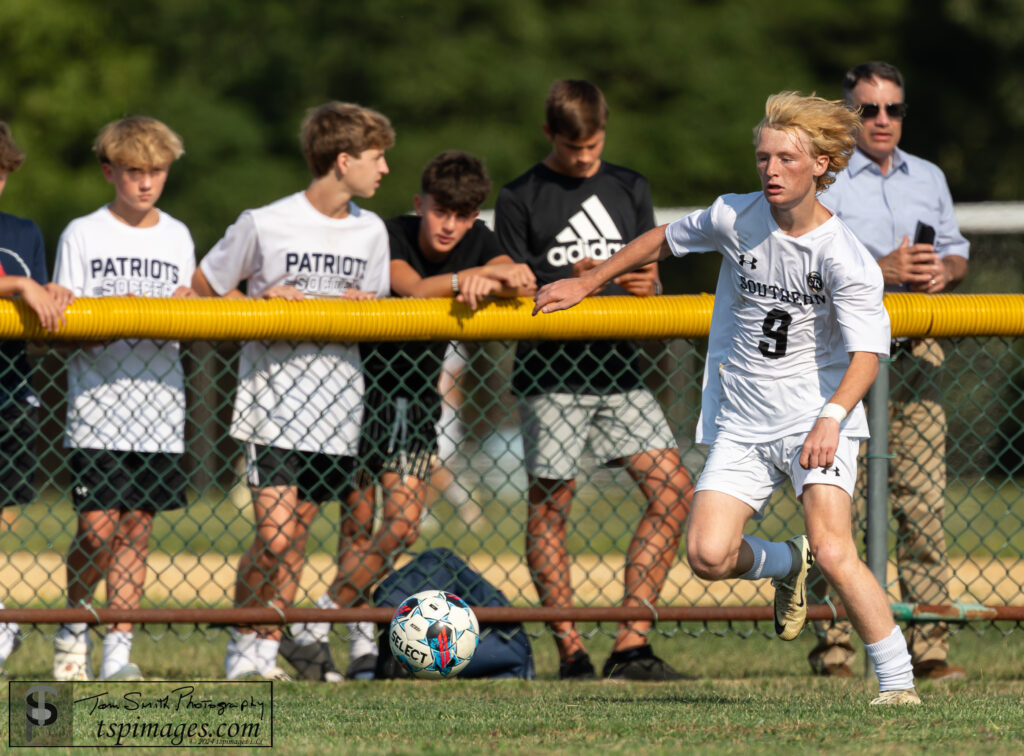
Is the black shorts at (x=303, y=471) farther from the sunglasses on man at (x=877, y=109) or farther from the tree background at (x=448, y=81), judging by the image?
the tree background at (x=448, y=81)

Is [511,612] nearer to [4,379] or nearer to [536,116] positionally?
[4,379]

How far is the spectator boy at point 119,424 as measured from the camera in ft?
16.6

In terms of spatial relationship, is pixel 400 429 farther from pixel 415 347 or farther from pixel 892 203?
pixel 892 203

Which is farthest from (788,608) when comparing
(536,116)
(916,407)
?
(536,116)

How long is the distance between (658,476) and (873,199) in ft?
4.61

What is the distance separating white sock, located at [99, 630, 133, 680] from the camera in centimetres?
507

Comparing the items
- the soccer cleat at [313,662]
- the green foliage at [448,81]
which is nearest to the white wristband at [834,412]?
the soccer cleat at [313,662]

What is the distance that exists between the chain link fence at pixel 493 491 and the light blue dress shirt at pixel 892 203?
19.7 inches

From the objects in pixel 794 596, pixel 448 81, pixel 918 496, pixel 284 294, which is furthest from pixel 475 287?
pixel 448 81

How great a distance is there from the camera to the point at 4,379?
509 cm

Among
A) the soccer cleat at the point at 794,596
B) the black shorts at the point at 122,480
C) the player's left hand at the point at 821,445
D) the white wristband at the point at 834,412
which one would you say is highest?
the white wristband at the point at 834,412

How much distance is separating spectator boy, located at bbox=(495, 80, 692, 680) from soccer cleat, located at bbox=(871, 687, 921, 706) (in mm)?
1183

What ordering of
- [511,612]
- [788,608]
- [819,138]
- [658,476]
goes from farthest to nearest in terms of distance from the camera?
1. [658,476]
2. [511,612]
3. [788,608]
4. [819,138]

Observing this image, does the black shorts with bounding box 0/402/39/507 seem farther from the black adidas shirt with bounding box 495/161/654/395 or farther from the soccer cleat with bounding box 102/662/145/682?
the black adidas shirt with bounding box 495/161/654/395
